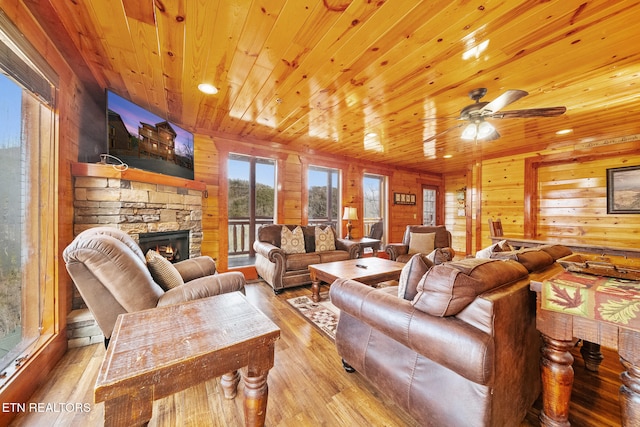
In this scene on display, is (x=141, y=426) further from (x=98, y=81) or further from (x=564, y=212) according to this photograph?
(x=564, y=212)

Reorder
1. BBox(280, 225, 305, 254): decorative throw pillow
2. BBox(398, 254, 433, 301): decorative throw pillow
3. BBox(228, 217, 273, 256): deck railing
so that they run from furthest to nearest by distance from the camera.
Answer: BBox(228, 217, 273, 256): deck railing < BBox(280, 225, 305, 254): decorative throw pillow < BBox(398, 254, 433, 301): decorative throw pillow

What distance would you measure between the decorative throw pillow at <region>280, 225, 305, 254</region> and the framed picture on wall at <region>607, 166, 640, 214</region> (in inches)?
199

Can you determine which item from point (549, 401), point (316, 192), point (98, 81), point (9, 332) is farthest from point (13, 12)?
point (316, 192)

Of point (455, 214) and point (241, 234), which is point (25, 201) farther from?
point (455, 214)

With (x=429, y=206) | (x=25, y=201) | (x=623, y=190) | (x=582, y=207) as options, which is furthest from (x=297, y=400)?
(x=429, y=206)

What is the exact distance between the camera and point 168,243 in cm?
Result: 296

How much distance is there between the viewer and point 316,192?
227 inches

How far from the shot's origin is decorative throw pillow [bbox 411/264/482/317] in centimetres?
107

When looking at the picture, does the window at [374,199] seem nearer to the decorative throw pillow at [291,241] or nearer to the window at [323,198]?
the window at [323,198]

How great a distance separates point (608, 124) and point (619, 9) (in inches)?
112

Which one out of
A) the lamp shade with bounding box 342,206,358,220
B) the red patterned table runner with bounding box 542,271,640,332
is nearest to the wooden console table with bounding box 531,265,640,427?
the red patterned table runner with bounding box 542,271,640,332

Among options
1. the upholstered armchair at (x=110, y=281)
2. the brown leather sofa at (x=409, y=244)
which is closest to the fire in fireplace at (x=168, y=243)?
the upholstered armchair at (x=110, y=281)

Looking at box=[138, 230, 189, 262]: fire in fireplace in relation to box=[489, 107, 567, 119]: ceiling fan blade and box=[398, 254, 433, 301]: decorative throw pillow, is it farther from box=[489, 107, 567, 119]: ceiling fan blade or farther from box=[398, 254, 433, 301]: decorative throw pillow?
box=[489, 107, 567, 119]: ceiling fan blade

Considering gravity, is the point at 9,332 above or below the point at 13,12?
below
